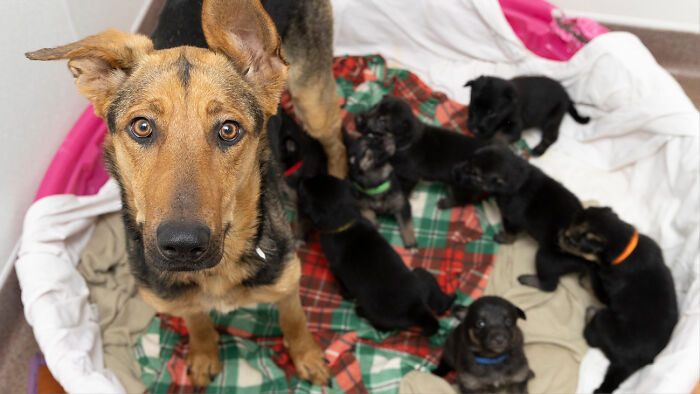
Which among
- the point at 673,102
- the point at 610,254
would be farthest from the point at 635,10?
the point at 610,254

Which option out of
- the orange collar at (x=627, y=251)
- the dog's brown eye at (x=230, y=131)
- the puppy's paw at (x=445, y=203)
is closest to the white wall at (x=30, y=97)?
the dog's brown eye at (x=230, y=131)

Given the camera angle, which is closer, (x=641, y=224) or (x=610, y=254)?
(x=610, y=254)

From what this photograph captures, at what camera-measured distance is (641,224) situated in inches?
190

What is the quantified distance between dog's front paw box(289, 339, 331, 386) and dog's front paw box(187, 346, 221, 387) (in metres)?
0.56

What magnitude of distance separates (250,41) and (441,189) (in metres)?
3.03

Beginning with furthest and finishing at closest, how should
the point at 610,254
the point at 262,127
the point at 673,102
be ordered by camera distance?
the point at 673,102 < the point at 610,254 < the point at 262,127

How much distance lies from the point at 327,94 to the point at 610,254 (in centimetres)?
232

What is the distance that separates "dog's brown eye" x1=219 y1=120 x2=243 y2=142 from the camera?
2.51m

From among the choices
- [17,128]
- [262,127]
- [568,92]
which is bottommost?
[568,92]

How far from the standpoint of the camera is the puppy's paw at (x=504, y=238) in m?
4.91

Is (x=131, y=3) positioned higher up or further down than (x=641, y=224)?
higher up

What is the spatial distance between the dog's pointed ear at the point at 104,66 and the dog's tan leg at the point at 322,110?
1.61 metres

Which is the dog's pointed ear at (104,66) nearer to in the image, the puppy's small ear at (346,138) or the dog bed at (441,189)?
the dog bed at (441,189)

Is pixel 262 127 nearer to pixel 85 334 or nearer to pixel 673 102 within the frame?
pixel 85 334
